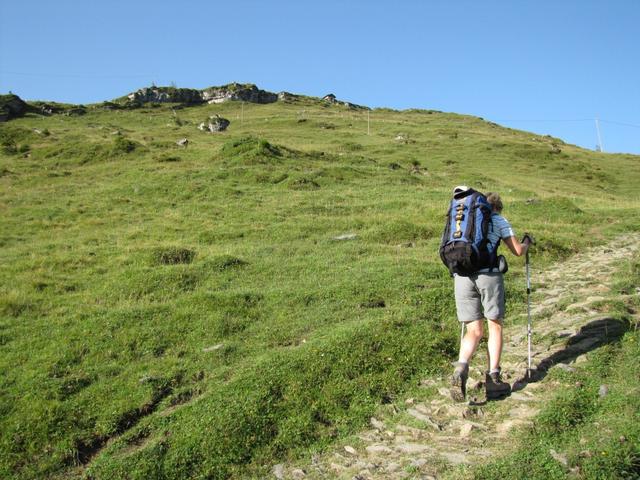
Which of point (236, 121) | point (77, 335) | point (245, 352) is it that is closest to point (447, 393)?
point (245, 352)

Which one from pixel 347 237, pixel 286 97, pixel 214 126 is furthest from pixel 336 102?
pixel 347 237

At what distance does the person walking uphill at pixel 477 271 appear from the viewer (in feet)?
24.8

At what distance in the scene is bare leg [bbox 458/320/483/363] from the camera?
764 centimetres

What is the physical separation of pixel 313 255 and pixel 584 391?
36.5ft

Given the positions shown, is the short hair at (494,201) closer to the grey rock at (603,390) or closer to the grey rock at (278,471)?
the grey rock at (603,390)

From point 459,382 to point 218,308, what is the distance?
6.55 metres

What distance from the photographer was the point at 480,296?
7793mm

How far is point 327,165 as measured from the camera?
37562mm

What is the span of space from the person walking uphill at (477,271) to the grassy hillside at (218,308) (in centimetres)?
162

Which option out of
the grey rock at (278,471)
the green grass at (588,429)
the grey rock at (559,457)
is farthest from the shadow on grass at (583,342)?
the grey rock at (278,471)

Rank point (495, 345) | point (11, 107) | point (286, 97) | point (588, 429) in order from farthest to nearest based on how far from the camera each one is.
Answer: point (286, 97)
point (11, 107)
point (495, 345)
point (588, 429)

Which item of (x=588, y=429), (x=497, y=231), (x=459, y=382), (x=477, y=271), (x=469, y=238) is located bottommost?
(x=588, y=429)

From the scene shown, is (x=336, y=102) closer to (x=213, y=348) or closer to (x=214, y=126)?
(x=214, y=126)

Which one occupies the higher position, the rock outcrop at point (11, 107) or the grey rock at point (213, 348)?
the rock outcrop at point (11, 107)
